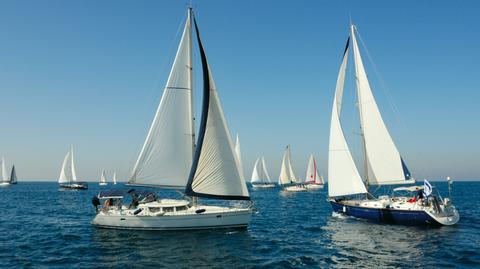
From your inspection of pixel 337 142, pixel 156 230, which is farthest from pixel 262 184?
pixel 156 230

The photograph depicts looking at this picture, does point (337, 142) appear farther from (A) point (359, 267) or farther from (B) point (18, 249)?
(B) point (18, 249)

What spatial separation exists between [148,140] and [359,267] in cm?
1640

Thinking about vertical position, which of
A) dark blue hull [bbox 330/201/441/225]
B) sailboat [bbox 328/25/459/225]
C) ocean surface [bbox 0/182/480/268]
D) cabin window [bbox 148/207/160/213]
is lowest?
ocean surface [bbox 0/182/480/268]

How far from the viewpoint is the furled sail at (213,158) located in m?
23.0

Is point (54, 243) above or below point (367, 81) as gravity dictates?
below

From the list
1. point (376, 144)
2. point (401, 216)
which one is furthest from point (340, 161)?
point (401, 216)

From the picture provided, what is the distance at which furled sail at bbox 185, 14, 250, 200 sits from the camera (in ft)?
75.3

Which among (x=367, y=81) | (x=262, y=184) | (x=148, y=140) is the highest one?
(x=367, y=81)

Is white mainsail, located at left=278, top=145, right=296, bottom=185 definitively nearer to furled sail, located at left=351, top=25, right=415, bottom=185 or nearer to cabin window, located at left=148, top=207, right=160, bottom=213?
furled sail, located at left=351, top=25, right=415, bottom=185

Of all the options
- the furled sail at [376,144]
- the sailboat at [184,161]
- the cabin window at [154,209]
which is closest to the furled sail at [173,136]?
the sailboat at [184,161]

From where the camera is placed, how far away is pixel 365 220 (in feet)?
100

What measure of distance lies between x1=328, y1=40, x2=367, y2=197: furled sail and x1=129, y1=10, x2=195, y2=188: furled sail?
15246mm

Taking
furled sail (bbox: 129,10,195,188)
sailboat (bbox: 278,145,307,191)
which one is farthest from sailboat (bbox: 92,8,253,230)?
sailboat (bbox: 278,145,307,191)

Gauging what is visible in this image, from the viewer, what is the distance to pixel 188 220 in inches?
927
